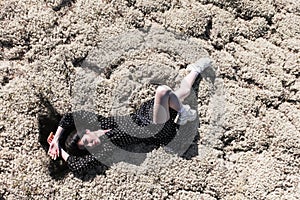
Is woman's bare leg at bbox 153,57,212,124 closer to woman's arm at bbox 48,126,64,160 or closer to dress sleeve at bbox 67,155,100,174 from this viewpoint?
dress sleeve at bbox 67,155,100,174

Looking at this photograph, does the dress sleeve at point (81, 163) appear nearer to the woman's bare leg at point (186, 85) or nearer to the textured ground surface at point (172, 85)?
the textured ground surface at point (172, 85)

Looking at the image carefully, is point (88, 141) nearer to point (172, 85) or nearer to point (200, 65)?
point (172, 85)

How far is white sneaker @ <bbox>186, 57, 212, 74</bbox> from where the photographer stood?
2605mm

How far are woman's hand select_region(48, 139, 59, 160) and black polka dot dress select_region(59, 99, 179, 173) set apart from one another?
0.25 feet

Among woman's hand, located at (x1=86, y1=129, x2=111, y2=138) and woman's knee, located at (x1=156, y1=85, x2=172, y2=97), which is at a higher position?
woman's knee, located at (x1=156, y1=85, x2=172, y2=97)

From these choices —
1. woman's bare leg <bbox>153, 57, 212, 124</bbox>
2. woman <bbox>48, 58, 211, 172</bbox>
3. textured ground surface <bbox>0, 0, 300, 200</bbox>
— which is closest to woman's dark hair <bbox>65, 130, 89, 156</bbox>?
woman <bbox>48, 58, 211, 172</bbox>

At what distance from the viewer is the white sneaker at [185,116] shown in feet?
8.16

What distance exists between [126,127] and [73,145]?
285 mm

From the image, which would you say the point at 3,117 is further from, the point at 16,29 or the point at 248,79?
the point at 248,79

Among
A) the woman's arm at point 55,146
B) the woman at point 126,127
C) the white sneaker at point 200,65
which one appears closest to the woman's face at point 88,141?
the woman at point 126,127

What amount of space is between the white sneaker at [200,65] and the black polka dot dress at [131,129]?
0.26 metres

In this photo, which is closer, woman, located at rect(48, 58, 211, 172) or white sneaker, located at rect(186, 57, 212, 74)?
woman, located at rect(48, 58, 211, 172)

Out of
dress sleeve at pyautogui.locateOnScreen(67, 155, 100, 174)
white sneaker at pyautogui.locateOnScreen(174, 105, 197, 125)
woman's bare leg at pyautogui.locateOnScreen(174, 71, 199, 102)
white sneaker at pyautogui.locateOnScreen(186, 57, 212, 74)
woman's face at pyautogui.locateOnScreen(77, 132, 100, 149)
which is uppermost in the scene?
white sneaker at pyautogui.locateOnScreen(186, 57, 212, 74)

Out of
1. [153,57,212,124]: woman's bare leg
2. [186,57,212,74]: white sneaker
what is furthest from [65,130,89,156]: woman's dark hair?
[186,57,212,74]: white sneaker
